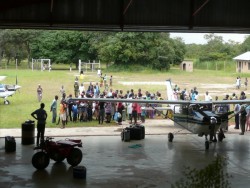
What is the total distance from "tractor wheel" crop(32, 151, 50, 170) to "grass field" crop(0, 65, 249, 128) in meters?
7.54

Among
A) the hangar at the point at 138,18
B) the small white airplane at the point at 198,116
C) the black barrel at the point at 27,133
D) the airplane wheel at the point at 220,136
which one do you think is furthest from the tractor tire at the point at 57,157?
the airplane wheel at the point at 220,136

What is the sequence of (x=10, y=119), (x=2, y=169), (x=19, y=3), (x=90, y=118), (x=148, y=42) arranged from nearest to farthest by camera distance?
(x=2, y=169) → (x=19, y=3) → (x=90, y=118) → (x=10, y=119) → (x=148, y=42)

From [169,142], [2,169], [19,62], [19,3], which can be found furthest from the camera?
[19,62]

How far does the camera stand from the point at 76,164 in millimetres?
12266

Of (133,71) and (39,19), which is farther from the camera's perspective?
(133,71)

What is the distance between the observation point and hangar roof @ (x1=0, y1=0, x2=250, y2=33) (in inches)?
615

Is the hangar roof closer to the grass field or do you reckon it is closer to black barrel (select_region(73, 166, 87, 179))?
the grass field

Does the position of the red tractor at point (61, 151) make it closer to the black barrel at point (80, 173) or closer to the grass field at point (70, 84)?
the black barrel at point (80, 173)

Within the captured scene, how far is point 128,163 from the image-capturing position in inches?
505

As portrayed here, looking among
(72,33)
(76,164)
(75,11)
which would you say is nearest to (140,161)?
(76,164)

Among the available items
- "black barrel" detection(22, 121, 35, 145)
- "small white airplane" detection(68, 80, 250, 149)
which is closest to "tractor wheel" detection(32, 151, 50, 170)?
"black barrel" detection(22, 121, 35, 145)

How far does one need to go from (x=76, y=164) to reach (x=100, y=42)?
36236 mm

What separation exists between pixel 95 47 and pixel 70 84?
1299 centimetres

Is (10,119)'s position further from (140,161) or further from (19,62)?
(19,62)
